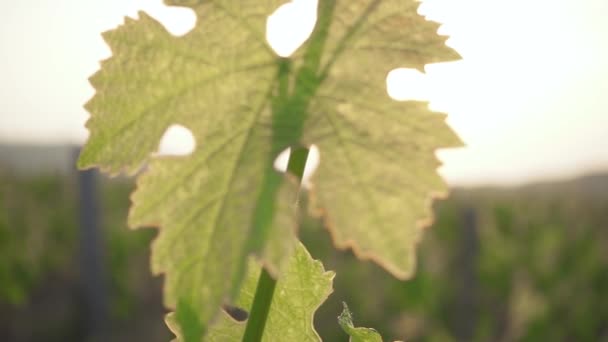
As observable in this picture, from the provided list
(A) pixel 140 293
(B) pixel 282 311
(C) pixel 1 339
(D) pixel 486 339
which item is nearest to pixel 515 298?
(D) pixel 486 339

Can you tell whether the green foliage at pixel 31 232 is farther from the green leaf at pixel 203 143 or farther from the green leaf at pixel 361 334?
the green leaf at pixel 203 143

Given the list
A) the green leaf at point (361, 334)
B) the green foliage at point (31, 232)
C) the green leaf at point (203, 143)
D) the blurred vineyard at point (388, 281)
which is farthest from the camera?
the blurred vineyard at point (388, 281)

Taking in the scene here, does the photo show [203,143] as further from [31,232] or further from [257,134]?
[31,232]

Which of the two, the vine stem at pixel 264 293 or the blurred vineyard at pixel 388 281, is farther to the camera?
the blurred vineyard at pixel 388 281

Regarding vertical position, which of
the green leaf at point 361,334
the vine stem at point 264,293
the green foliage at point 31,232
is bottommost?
the green foliage at point 31,232

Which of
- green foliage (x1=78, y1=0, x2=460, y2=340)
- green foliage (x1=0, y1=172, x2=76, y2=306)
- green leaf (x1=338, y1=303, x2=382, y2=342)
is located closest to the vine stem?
green foliage (x1=78, y1=0, x2=460, y2=340)

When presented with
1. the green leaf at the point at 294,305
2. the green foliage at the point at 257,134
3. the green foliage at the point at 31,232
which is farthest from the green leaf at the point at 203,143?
the green foliage at the point at 31,232

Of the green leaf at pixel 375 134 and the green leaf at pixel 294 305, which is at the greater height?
the green leaf at pixel 375 134
